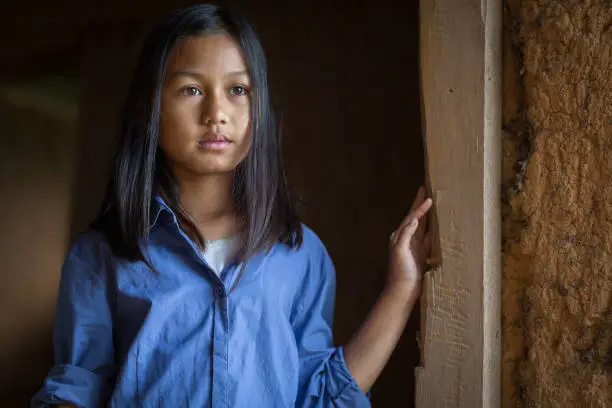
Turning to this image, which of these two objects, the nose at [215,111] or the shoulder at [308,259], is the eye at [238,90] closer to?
the nose at [215,111]

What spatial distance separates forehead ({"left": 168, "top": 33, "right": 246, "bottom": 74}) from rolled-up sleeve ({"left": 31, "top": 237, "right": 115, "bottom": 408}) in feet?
1.59

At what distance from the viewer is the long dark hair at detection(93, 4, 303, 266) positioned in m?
1.58

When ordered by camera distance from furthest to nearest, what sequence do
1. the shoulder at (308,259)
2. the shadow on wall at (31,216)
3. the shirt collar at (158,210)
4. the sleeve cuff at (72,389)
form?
the shadow on wall at (31,216) → the shoulder at (308,259) → the shirt collar at (158,210) → the sleeve cuff at (72,389)

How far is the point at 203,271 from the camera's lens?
5.10 feet

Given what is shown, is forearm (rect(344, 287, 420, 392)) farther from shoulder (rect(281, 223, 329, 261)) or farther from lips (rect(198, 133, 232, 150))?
lips (rect(198, 133, 232, 150))

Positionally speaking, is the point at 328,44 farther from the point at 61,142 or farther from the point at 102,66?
the point at 61,142

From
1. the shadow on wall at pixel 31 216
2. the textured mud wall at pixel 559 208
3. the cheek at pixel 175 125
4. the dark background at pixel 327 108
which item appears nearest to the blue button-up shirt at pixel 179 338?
the cheek at pixel 175 125

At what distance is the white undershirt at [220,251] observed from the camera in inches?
63.6

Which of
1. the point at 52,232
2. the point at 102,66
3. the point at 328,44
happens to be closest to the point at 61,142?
the point at 52,232

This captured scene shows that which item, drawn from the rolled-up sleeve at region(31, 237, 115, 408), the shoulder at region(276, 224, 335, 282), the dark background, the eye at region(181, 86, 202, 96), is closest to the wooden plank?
the shoulder at region(276, 224, 335, 282)

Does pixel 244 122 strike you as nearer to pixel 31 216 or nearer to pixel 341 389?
pixel 341 389

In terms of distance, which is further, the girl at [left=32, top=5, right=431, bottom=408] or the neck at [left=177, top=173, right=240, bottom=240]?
the neck at [left=177, top=173, right=240, bottom=240]

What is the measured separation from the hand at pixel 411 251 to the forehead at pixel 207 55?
20.2 inches

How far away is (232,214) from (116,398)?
0.50 meters
